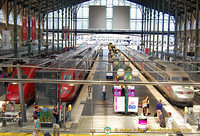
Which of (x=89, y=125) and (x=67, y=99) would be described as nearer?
(x=89, y=125)

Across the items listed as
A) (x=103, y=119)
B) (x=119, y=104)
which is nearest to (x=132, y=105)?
(x=119, y=104)

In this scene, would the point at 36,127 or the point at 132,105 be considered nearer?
the point at 36,127

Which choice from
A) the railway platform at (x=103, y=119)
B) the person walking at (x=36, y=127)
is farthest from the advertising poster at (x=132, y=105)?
the person walking at (x=36, y=127)

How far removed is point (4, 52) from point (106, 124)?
2696 centimetres

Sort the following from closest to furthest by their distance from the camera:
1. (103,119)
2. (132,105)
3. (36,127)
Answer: (36,127) → (103,119) → (132,105)

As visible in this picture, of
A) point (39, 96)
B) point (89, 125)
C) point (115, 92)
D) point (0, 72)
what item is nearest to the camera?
point (89, 125)

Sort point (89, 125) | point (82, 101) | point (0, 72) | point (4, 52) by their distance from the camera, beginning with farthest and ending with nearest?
point (4, 52)
point (0, 72)
point (82, 101)
point (89, 125)

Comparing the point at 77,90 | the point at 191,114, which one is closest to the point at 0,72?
the point at 77,90

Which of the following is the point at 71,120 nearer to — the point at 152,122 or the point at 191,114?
the point at 152,122

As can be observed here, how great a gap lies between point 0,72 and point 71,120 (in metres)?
13.9

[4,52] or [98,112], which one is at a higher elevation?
[4,52]

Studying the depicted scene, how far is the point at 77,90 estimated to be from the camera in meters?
16.9

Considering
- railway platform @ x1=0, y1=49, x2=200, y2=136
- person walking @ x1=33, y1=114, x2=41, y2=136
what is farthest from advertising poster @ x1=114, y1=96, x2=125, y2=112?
person walking @ x1=33, y1=114, x2=41, y2=136

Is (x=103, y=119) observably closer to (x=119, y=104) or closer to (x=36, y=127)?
(x=119, y=104)
